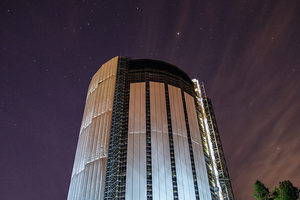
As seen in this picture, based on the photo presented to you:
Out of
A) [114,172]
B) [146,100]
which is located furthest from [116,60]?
[114,172]

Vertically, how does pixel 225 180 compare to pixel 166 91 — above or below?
below

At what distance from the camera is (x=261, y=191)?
35.2 metres

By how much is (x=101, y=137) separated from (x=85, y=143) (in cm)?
394

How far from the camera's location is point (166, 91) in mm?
43156

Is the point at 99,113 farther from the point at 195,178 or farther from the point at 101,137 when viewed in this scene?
the point at 195,178

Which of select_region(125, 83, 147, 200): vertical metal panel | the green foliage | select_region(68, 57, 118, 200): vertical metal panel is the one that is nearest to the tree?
the green foliage

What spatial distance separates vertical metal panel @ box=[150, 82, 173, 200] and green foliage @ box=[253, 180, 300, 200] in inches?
584

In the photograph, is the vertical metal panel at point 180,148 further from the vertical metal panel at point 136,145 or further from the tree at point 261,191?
the tree at point 261,191

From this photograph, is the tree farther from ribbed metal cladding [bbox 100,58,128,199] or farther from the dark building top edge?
the dark building top edge

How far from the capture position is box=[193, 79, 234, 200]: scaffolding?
133 ft

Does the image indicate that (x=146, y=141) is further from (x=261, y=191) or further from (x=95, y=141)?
(x=261, y=191)

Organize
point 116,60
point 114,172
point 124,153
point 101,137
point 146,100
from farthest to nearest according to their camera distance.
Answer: point 116,60 < point 146,100 < point 101,137 < point 124,153 < point 114,172

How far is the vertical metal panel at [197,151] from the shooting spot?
34.4 metres

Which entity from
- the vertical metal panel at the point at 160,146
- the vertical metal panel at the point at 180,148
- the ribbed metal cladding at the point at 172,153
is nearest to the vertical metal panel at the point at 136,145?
the vertical metal panel at the point at 160,146
